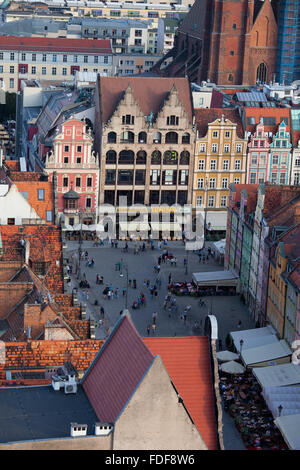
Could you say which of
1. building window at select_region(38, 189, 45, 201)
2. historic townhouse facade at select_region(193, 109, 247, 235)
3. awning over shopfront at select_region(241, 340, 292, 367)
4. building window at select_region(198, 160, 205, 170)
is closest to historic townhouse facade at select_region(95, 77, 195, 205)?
building window at select_region(198, 160, 205, 170)

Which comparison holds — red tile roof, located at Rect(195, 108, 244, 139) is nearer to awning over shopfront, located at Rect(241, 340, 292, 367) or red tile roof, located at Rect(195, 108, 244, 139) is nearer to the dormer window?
the dormer window

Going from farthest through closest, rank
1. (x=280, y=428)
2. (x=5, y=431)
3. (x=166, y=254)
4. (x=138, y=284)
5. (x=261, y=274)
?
(x=166, y=254) → (x=138, y=284) → (x=261, y=274) → (x=280, y=428) → (x=5, y=431)

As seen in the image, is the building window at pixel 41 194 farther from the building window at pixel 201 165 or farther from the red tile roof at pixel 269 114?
the red tile roof at pixel 269 114

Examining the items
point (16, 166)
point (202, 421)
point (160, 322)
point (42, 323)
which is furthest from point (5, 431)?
point (16, 166)

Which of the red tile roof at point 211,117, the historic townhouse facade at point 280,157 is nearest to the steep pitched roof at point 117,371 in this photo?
the red tile roof at point 211,117

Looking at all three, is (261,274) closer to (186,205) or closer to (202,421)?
(186,205)

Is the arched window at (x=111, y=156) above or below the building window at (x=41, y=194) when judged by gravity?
below

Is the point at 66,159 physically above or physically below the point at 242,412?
above
